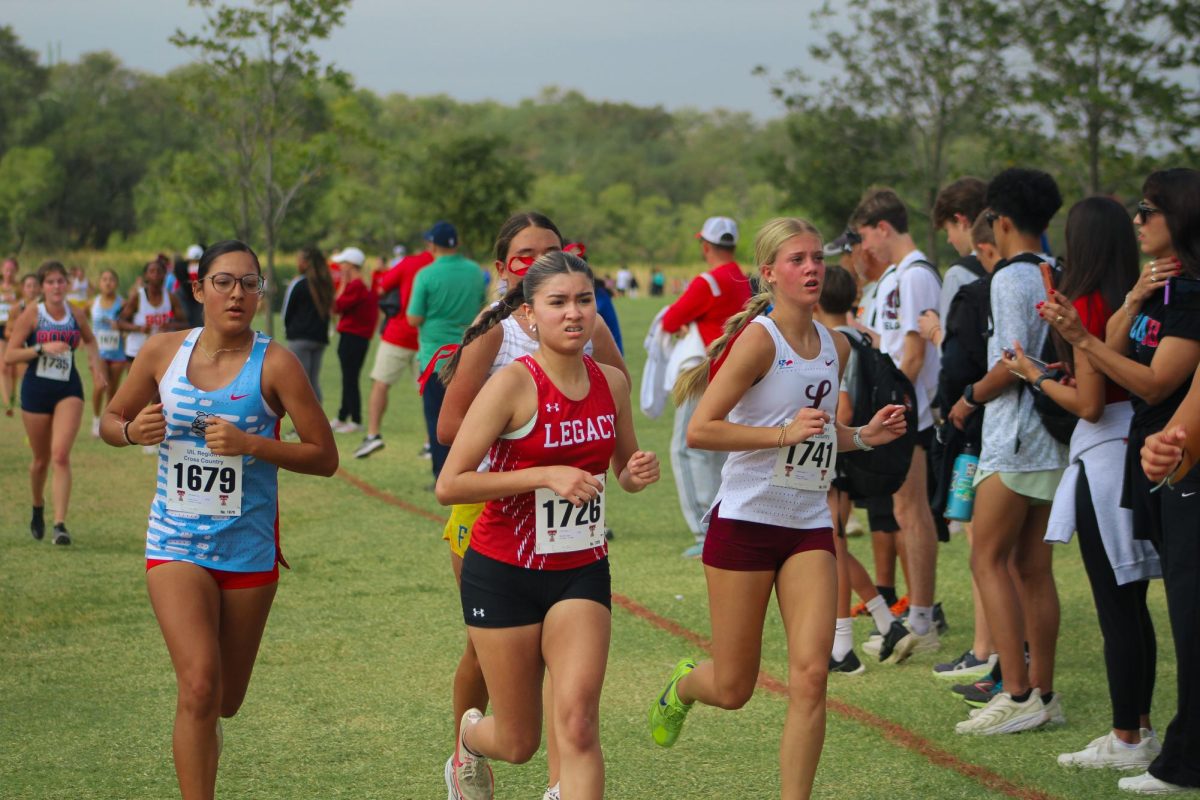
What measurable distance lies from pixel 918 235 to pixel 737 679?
1262 inches

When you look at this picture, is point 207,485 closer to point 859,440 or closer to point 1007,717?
point 859,440

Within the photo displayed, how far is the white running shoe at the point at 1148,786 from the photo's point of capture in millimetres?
5281

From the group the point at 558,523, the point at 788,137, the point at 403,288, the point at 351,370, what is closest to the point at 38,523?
the point at 403,288

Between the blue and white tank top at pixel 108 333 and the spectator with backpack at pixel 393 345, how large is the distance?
11.4 ft

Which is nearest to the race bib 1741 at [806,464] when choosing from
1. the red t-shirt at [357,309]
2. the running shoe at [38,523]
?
the running shoe at [38,523]

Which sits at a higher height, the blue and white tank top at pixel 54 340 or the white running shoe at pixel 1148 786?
the blue and white tank top at pixel 54 340

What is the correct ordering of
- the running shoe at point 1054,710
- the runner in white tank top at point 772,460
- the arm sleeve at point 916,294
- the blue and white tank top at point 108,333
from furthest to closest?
1. the blue and white tank top at point 108,333
2. the arm sleeve at point 916,294
3. the running shoe at point 1054,710
4. the runner in white tank top at point 772,460

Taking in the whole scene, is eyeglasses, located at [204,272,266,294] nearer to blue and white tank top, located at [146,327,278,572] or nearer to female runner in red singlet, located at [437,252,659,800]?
blue and white tank top, located at [146,327,278,572]

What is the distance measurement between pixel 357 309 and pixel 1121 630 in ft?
44.0

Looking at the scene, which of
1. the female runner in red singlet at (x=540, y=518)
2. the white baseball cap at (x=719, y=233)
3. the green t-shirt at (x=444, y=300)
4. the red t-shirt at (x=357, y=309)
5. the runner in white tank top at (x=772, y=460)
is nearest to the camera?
the female runner in red singlet at (x=540, y=518)

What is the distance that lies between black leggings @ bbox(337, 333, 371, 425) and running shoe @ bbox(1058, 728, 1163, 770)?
1312 centimetres

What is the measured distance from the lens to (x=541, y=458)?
4398 millimetres

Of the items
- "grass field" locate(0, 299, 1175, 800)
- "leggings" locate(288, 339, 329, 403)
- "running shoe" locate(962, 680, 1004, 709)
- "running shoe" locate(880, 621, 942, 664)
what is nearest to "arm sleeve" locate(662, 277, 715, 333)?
"grass field" locate(0, 299, 1175, 800)

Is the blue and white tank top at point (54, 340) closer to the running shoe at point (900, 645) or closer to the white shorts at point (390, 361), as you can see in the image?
the white shorts at point (390, 361)
